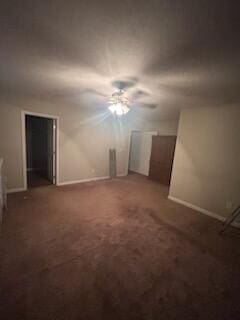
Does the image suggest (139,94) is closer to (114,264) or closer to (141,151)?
(114,264)

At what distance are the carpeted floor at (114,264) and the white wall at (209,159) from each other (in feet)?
1.62

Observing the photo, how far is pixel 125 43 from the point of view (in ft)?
4.53

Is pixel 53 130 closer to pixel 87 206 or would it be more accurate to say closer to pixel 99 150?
pixel 99 150

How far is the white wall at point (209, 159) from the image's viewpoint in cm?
296

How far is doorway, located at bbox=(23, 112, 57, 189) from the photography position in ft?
14.5

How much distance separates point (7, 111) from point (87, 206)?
9.12 feet

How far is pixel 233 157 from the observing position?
295 cm

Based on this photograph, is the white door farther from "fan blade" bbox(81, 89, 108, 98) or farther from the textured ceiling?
the textured ceiling

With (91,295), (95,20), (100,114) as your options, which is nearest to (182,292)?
(91,295)

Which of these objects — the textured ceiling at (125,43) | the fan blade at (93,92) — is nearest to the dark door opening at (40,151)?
the fan blade at (93,92)

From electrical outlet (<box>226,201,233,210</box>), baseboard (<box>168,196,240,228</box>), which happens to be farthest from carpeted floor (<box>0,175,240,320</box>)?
electrical outlet (<box>226,201,233,210</box>)

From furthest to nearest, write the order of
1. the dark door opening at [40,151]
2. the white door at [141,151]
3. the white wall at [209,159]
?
1. the white door at [141,151]
2. the dark door opening at [40,151]
3. the white wall at [209,159]

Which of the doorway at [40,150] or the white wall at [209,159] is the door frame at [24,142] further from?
the white wall at [209,159]

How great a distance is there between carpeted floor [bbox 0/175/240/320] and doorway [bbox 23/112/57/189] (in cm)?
144
